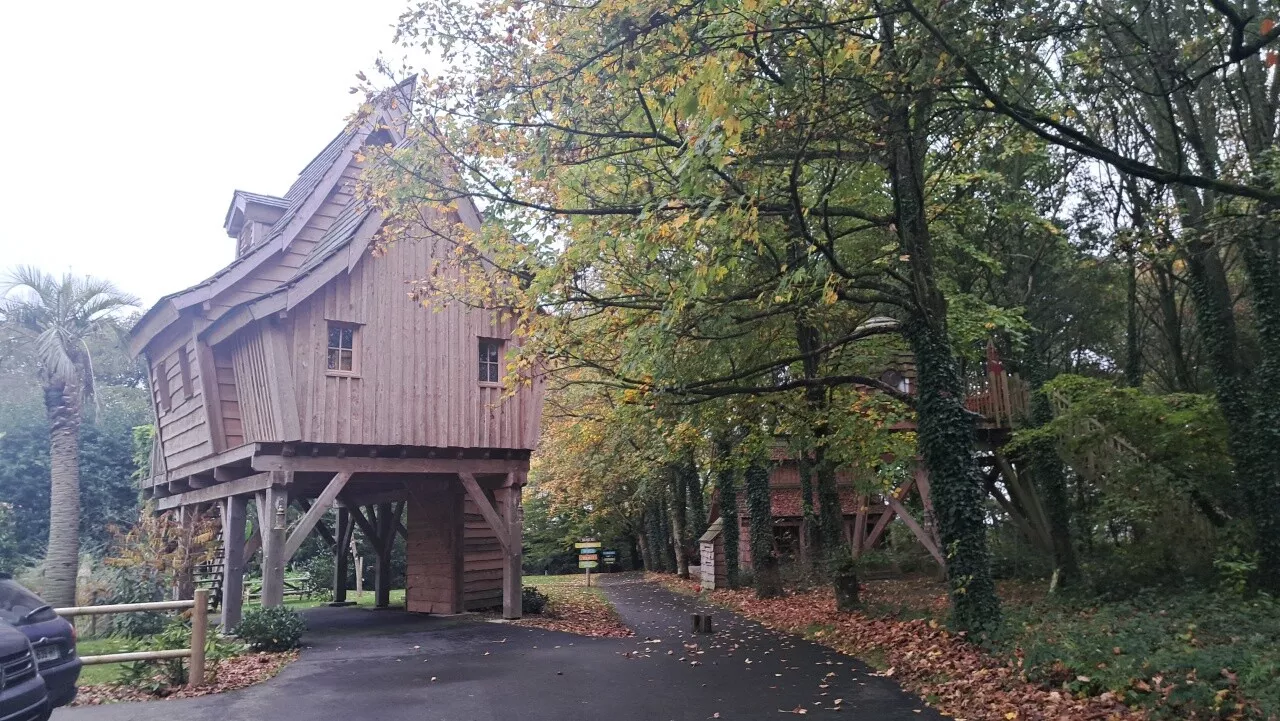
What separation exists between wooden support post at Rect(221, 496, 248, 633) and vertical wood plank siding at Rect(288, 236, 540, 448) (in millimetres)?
2966

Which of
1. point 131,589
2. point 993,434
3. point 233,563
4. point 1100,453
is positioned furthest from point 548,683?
point 993,434

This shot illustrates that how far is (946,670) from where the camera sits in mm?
9578

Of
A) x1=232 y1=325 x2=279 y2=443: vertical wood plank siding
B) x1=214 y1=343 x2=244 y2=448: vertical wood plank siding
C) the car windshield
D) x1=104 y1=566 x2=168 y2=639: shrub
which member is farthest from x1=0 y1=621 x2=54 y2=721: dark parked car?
x1=104 y1=566 x2=168 y2=639: shrub

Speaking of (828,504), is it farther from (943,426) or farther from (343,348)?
(343,348)

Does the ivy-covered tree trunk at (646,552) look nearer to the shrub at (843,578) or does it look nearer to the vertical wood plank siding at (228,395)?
the shrub at (843,578)

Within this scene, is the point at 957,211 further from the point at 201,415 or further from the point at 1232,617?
the point at 201,415

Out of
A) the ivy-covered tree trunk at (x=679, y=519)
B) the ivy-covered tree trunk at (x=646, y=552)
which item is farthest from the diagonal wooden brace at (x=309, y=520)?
the ivy-covered tree trunk at (x=646, y=552)

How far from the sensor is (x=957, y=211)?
45.8ft

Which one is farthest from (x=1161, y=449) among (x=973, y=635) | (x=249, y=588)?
(x=249, y=588)

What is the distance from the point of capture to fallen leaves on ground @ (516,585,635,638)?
15703 mm

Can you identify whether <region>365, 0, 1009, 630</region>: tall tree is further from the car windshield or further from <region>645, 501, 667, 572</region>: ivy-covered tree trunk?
<region>645, 501, 667, 572</region>: ivy-covered tree trunk

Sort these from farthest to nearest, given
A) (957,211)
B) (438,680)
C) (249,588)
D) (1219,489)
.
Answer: (249,588), (1219,489), (957,211), (438,680)

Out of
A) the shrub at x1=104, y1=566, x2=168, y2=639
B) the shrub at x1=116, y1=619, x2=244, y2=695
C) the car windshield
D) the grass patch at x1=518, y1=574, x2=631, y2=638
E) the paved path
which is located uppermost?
the car windshield

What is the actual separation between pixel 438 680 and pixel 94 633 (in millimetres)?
11369
